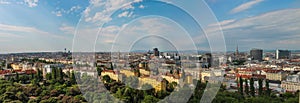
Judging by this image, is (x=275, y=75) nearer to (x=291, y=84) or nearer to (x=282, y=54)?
(x=291, y=84)

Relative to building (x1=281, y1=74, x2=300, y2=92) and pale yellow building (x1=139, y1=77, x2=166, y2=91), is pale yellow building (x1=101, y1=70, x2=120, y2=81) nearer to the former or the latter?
pale yellow building (x1=139, y1=77, x2=166, y2=91)

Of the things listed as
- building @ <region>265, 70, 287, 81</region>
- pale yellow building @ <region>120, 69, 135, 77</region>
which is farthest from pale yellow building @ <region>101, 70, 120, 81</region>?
building @ <region>265, 70, 287, 81</region>

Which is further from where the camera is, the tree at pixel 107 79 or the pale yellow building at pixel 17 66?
the pale yellow building at pixel 17 66

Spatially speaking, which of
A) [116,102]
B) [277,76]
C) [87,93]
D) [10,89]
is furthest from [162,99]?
[277,76]

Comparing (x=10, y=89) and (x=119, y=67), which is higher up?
(x=119, y=67)

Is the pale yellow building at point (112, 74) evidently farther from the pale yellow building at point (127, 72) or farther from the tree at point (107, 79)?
the pale yellow building at point (127, 72)

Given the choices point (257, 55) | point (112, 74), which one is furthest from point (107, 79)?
point (257, 55)

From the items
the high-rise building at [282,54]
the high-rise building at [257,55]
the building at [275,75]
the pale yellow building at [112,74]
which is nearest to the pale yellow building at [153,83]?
the pale yellow building at [112,74]

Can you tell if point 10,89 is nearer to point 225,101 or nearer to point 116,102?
point 116,102

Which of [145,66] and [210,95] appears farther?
[145,66]

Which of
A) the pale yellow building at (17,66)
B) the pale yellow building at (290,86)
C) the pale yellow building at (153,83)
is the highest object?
the pale yellow building at (153,83)

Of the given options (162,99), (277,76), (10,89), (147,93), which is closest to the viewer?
(162,99)
